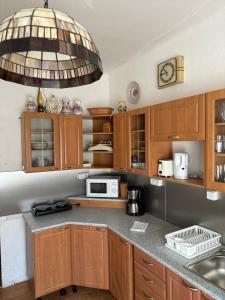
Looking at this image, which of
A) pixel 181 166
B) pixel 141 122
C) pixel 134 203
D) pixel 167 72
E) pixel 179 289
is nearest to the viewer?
pixel 179 289

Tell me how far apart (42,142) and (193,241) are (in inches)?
74.5

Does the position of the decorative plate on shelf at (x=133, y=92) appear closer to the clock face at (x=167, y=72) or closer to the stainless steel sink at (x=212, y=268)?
the clock face at (x=167, y=72)

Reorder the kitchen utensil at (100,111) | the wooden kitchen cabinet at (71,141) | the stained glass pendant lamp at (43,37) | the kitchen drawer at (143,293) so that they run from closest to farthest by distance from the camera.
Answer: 1. the stained glass pendant lamp at (43,37)
2. the kitchen drawer at (143,293)
3. the wooden kitchen cabinet at (71,141)
4. the kitchen utensil at (100,111)

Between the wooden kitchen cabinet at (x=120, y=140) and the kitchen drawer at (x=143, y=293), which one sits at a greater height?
the wooden kitchen cabinet at (x=120, y=140)

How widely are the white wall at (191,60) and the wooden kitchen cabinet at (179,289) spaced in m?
1.47

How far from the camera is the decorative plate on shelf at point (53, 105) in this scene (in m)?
2.77

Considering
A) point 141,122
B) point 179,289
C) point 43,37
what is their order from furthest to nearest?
point 141,122 → point 179,289 → point 43,37

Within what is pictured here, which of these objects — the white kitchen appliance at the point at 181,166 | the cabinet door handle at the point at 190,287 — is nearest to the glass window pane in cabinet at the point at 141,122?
the white kitchen appliance at the point at 181,166

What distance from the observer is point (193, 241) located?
175cm

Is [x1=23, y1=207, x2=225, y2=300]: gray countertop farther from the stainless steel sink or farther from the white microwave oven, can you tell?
the white microwave oven

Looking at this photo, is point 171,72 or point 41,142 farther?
point 41,142

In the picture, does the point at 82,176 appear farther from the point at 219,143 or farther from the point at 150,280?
the point at 219,143

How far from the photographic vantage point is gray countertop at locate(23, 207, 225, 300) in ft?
4.68

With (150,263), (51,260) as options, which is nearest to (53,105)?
(51,260)
